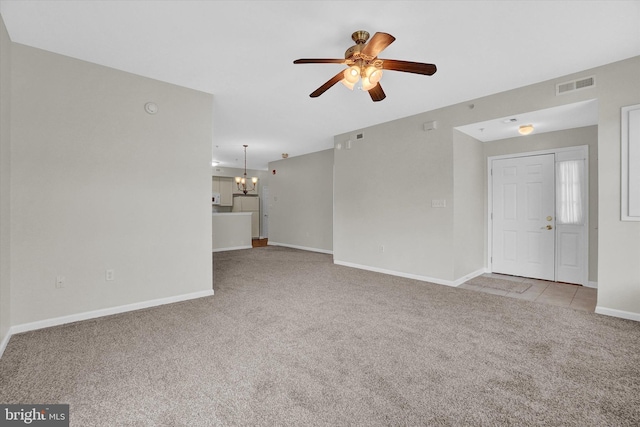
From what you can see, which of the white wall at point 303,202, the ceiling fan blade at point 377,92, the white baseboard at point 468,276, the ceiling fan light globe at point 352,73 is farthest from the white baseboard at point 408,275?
the ceiling fan light globe at point 352,73

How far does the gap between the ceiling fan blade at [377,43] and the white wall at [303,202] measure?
516cm

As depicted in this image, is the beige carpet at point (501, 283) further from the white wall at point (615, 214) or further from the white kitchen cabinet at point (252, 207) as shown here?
the white kitchen cabinet at point (252, 207)

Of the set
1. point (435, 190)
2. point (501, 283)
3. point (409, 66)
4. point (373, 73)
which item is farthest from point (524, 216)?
point (373, 73)

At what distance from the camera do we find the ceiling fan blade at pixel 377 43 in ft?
7.04

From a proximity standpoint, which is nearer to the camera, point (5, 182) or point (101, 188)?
point (5, 182)

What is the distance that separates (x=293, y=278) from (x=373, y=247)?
1.67m

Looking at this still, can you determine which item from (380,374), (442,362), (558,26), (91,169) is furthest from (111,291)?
(558,26)

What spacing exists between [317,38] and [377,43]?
2.33 feet

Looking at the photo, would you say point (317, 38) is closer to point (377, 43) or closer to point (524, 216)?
point (377, 43)

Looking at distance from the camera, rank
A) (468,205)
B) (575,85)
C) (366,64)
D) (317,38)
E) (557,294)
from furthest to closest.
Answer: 1. (468,205)
2. (557,294)
3. (575,85)
4. (317,38)
5. (366,64)

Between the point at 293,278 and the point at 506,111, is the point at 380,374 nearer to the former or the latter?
the point at 293,278

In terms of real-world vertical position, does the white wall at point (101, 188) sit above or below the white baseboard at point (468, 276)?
above

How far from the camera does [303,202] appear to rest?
27.4 ft

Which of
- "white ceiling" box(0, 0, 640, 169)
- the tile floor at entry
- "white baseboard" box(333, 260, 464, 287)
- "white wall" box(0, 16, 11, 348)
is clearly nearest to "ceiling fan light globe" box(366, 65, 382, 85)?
"white ceiling" box(0, 0, 640, 169)
